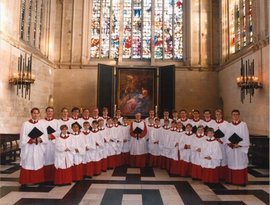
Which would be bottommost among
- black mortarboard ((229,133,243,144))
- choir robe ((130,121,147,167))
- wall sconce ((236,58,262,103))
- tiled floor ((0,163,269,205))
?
tiled floor ((0,163,269,205))

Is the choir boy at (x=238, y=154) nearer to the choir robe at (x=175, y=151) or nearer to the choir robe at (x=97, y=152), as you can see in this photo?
the choir robe at (x=175, y=151)

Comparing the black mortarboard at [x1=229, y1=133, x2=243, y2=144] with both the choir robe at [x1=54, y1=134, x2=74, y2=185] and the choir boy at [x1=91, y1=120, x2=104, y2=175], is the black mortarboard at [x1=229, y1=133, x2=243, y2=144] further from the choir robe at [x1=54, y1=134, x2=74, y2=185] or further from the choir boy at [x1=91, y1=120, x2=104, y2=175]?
the choir robe at [x1=54, y1=134, x2=74, y2=185]

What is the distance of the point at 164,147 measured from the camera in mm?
9234

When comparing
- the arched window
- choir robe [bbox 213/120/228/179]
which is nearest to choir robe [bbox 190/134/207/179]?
choir robe [bbox 213/120/228/179]

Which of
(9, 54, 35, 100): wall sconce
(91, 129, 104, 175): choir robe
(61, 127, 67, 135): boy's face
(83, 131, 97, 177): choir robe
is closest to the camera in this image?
(61, 127, 67, 135): boy's face

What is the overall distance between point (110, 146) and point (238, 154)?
4.12 meters

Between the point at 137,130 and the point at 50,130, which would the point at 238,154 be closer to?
the point at 137,130

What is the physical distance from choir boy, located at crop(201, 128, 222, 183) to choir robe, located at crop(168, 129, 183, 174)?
1.21m

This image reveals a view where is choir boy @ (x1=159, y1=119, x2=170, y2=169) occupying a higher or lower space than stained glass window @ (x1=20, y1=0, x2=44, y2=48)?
lower

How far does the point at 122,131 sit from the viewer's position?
393 inches

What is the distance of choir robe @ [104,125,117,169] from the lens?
9.18 meters

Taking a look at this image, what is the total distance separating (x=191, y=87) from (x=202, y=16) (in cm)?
447

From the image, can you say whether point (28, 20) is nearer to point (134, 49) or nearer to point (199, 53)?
point (134, 49)

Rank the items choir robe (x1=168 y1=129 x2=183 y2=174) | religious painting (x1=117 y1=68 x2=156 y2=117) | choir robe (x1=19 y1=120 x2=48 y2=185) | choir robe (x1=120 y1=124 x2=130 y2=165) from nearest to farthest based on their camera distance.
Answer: choir robe (x1=19 y1=120 x2=48 y2=185)
choir robe (x1=168 y1=129 x2=183 y2=174)
choir robe (x1=120 y1=124 x2=130 y2=165)
religious painting (x1=117 y1=68 x2=156 y2=117)
